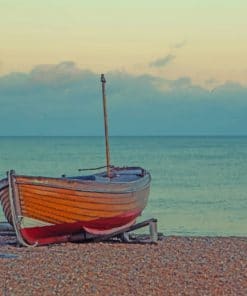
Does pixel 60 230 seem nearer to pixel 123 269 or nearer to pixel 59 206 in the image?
pixel 59 206

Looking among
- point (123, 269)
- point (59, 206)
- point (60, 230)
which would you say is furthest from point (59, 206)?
point (123, 269)

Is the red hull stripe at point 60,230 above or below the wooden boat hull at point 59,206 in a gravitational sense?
below

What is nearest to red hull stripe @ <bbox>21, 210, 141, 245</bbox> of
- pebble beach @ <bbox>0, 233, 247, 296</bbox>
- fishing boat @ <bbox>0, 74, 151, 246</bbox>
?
fishing boat @ <bbox>0, 74, 151, 246</bbox>

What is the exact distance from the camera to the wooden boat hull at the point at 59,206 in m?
17.3

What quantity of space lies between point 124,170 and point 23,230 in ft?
21.5

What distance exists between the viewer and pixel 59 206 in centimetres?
1769

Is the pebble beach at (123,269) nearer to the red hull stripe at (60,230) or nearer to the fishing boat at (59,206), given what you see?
the red hull stripe at (60,230)

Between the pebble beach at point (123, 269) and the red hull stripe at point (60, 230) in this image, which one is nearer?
the pebble beach at point (123, 269)

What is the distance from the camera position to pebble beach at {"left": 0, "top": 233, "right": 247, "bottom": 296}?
39.6ft

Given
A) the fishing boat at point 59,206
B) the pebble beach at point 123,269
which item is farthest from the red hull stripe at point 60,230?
the pebble beach at point 123,269

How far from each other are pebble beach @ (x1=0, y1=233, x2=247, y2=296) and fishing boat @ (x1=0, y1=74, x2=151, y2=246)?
44 centimetres

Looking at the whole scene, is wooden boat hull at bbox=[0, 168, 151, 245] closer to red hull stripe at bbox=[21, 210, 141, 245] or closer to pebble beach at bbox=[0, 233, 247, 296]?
red hull stripe at bbox=[21, 210, 141, 245]

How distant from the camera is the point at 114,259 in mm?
14867

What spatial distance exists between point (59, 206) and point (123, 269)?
13.9 feet
